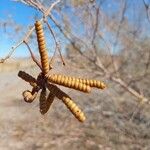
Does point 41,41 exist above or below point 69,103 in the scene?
above

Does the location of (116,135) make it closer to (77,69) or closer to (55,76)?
(77,69)

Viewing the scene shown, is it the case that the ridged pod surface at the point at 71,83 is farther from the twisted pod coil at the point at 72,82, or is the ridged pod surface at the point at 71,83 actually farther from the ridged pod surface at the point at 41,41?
the ridged pod surface at the point at 41,41

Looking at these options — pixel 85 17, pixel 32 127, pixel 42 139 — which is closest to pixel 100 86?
pixel 85 17

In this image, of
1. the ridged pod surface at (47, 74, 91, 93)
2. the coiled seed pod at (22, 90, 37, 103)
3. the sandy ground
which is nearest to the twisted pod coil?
the ridged pod surface at (47, 74, 91, 93)

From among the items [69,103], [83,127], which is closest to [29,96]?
[69,103]

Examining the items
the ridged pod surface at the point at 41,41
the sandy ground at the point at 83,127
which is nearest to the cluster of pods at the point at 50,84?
the ridged pod surface at the point at 41,41

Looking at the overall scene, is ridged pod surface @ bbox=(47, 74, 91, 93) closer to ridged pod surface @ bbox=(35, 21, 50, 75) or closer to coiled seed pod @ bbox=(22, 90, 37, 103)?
ridged pod surface @ bbox=(35, 21, 50, 75)

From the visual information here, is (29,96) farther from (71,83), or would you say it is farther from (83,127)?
(83,127)
